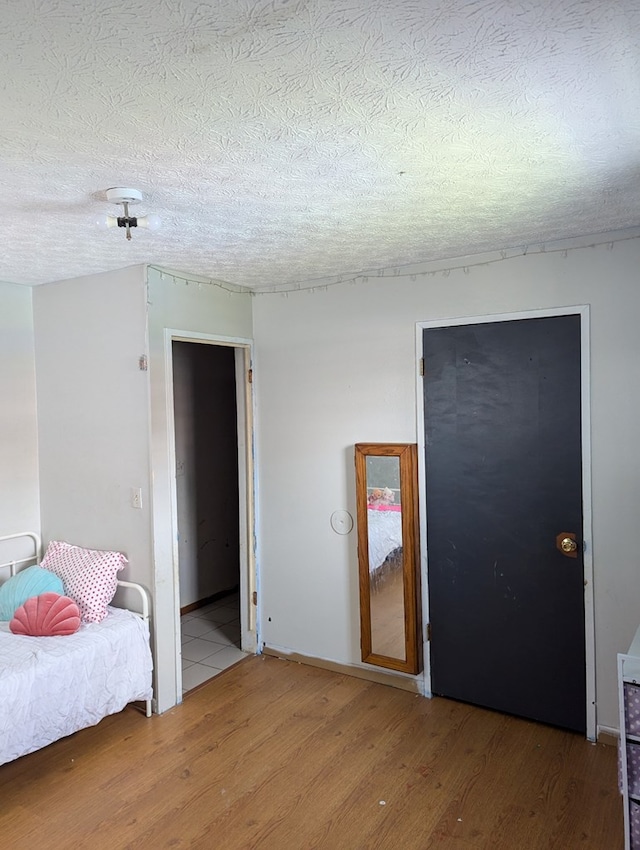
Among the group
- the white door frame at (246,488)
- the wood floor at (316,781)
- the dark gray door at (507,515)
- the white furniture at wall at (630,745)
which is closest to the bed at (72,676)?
the wood floor at (316,781)

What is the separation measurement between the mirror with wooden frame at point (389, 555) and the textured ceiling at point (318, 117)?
1277 mm

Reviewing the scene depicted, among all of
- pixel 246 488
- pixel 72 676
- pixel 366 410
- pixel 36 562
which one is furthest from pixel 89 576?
pixel 366 410

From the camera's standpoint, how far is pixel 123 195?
→ 197 cm

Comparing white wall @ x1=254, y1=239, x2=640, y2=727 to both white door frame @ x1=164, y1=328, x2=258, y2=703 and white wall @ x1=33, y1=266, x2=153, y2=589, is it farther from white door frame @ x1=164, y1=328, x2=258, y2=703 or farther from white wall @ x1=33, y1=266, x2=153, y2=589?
white wall @ x1=33, y1=266, x2=153, y2=589

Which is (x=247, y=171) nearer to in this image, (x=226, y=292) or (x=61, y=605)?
(x=226, y=292)

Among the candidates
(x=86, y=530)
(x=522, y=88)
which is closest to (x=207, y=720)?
(x=86, y=530)

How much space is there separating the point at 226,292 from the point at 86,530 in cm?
163

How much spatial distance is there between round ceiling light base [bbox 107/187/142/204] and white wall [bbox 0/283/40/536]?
6.17ft

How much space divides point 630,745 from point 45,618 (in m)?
2.52

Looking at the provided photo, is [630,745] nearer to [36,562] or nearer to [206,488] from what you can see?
[36,562]

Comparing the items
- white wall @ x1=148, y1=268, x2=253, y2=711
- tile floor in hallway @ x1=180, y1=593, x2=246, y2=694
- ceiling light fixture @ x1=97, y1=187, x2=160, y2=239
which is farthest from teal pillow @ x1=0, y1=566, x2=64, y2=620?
ceiling light fixture @ x1=97, y1=187, x2=160, y2=239

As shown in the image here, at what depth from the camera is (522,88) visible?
1.39 meters

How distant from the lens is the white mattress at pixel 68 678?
2.51 meters

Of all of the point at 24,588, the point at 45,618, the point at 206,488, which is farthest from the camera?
the point at 206,488
